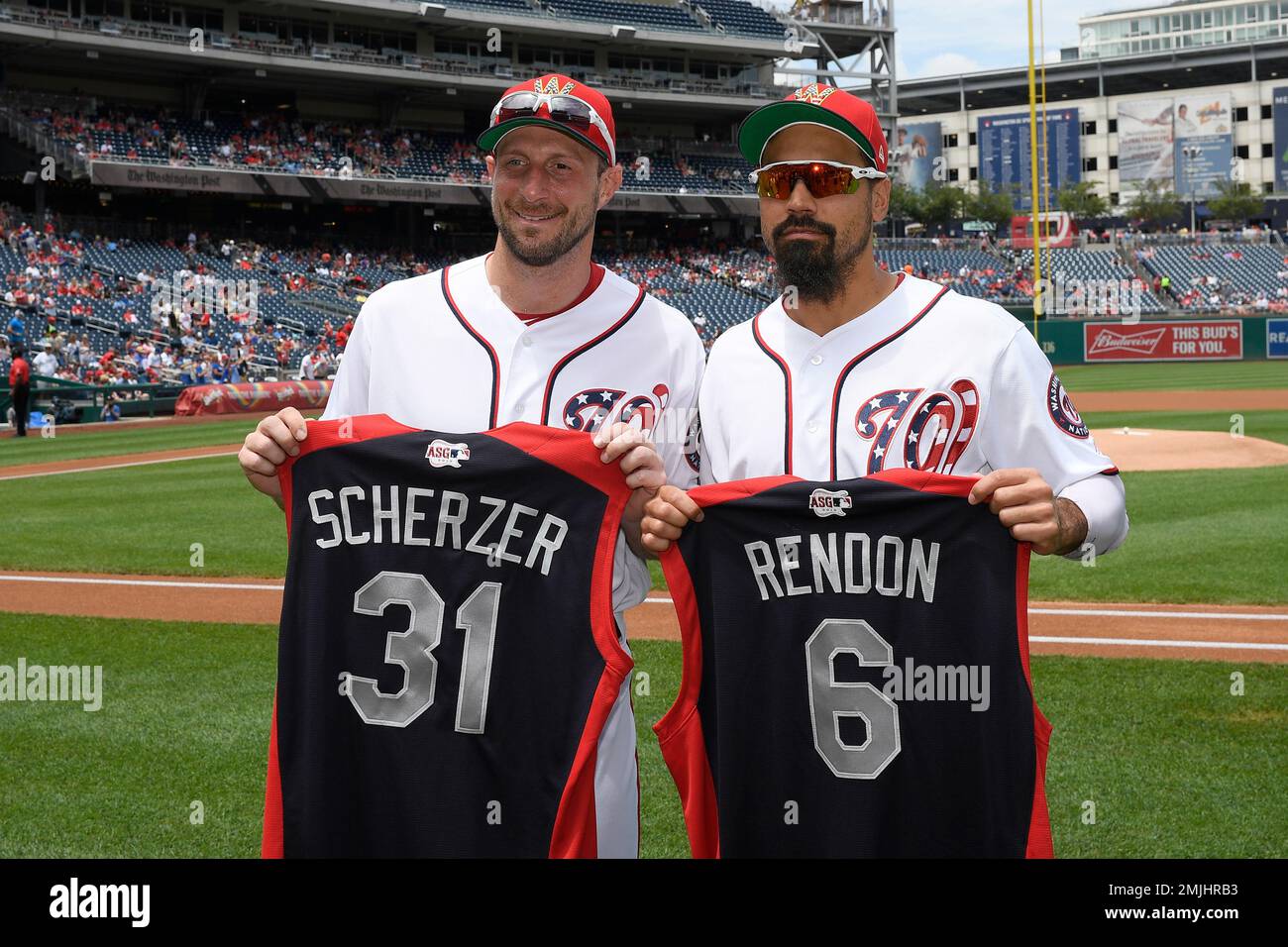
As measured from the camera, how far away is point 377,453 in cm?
325

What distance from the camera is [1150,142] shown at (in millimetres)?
85562

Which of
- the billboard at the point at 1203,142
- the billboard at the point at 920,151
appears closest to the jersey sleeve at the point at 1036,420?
the billboard at the point at 1203,142

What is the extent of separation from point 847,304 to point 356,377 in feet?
4.35

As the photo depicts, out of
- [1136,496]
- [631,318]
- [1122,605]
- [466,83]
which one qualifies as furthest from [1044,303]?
[631,318]

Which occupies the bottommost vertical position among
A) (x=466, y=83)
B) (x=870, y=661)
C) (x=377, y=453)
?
(x=870, y=661)

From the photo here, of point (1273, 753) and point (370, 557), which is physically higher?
point (370, 557)

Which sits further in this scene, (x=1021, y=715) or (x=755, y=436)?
(x=755, y=436)

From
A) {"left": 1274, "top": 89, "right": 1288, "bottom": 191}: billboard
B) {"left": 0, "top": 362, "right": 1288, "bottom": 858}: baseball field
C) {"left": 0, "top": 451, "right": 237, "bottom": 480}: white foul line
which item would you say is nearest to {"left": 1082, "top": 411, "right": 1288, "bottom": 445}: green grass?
{"left": 0, "top": 362, "right": 1288, "bottom": 858}: baseball field

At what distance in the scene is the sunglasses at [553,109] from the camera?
3283mm

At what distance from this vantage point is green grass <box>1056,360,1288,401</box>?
32859mm

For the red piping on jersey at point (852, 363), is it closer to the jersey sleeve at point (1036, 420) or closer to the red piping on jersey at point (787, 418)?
the red piping on jersey at point (787, 418)

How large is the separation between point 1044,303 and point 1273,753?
5447 cm

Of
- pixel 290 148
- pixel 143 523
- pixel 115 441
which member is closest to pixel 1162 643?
pixel 143 523
